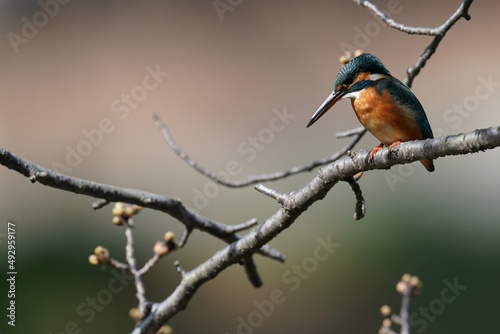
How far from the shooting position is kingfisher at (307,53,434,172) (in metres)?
1.65

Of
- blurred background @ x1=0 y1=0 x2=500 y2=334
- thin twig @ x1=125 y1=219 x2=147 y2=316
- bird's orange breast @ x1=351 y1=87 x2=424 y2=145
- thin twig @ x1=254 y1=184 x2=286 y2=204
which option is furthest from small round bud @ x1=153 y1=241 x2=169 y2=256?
blurred background @ x1=0 y1=0 x2=500 y2=334

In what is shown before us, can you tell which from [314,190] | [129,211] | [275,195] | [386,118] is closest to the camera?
[314,190]

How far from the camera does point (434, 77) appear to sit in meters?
5.69

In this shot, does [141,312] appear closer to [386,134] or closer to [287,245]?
[386,134]

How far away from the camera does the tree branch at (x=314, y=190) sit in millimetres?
1050

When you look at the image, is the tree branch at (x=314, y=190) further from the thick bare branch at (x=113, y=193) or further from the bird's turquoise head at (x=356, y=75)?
the bird's turquoise head at (x=356, y=75)

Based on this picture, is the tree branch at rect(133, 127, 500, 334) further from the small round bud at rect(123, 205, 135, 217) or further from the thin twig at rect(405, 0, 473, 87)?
the thin twig at rect(405, 0, 473, 87)

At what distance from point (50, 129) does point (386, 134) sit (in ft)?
14.1

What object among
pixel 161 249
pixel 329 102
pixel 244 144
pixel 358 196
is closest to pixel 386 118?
pixel 329 102

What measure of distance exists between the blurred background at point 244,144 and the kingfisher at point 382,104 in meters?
2.33

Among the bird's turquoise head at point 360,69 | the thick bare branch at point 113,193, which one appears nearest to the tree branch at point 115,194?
the thick bare branch at point 113,193

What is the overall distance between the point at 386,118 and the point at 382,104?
4 cm

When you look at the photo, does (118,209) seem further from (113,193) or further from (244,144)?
(244,144)

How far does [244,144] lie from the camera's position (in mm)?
5523
